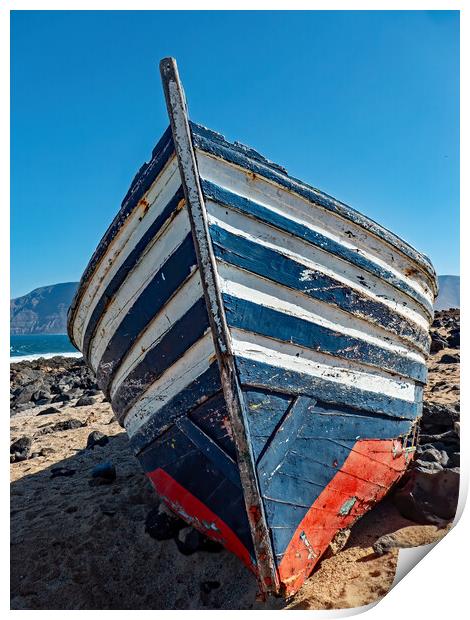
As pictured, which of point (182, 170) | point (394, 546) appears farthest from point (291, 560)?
point (182, 170)

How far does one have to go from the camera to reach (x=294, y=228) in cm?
204

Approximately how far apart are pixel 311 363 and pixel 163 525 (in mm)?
1470

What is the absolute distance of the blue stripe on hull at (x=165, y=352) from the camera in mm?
1932

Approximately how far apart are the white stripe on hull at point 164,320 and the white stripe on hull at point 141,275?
18 cm

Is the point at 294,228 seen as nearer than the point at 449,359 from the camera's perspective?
Yes

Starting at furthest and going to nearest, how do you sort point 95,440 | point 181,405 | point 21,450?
1. point 95,440
2. point 21,450
3. point 181,405

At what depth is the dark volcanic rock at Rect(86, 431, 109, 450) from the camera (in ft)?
15.0

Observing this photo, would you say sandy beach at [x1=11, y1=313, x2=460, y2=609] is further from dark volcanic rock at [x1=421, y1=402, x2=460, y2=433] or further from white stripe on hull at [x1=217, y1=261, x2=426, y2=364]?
white stripe on hull at [x1=217, y1=261, x2=426, y2=364]

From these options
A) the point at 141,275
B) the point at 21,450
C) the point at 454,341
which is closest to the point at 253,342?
the point at 141,275

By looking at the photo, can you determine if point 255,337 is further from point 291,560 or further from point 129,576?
point 129,576

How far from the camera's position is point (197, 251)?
1.85 metres

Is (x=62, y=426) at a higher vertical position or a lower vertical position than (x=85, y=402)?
lower

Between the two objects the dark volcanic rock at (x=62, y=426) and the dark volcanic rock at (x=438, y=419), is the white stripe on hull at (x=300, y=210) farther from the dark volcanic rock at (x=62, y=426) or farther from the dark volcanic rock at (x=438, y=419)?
the dark volcanic rock at (x=62, y=426)

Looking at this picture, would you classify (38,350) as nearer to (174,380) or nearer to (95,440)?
(95,440)
